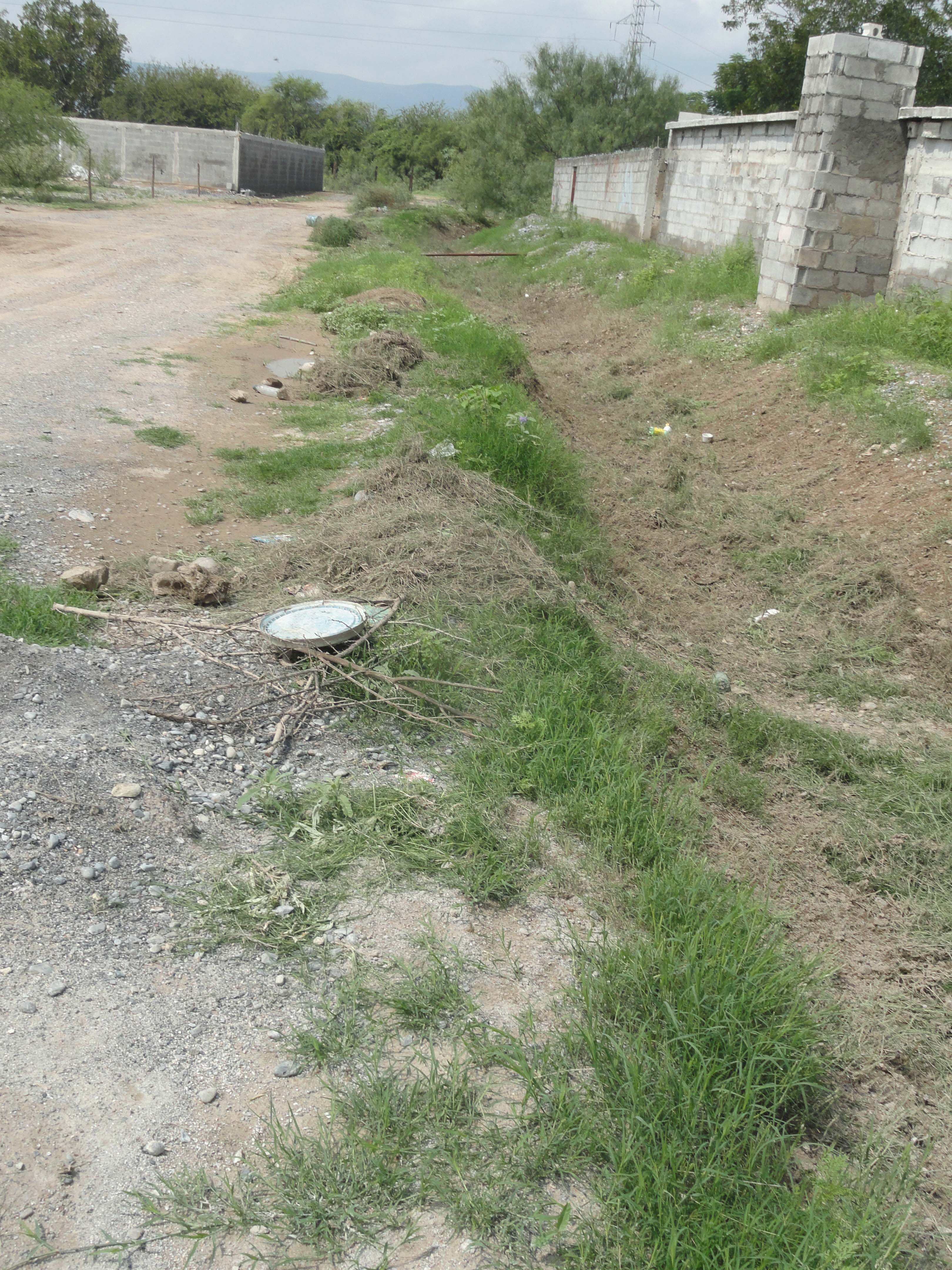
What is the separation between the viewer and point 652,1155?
7.72ft

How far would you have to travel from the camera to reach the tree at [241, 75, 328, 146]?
59.2 metres

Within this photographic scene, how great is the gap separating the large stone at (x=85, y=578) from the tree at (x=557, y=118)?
31.5 meters

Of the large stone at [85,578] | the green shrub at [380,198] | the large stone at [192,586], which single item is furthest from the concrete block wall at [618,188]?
the large stone at [85,578]

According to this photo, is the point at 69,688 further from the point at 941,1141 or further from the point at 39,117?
the point at 39,117

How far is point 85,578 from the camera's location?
16.5 ft

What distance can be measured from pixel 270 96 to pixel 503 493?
6529 centimetres

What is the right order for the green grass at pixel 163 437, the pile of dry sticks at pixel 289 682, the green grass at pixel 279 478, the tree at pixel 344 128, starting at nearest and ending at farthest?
the pile of dry sticks at pixel 289 682 → the green grass at pixel 279 478 → the green grass at pixel 163 437 → the tree at pixel 344 128

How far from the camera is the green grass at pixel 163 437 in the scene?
25.4ft

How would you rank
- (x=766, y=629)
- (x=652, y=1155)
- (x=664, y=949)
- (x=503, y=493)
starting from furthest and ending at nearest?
(x=503, y=493) < (x=766, y=629) < (x=664, y=949) < (x=652, y=1155)

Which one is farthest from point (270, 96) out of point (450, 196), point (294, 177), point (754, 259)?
point (754, 259)

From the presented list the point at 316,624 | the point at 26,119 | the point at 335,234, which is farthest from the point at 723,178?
the point at 26,119

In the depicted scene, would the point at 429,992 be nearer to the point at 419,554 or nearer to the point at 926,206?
Answer: the point at 419,554

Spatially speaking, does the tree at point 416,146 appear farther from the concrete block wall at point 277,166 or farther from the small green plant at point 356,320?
the small green plant at point 356,320

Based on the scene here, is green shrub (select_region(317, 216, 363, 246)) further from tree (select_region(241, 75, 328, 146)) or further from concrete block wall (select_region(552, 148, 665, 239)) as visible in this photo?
tree (select_region(241, 75, 328, 146))
